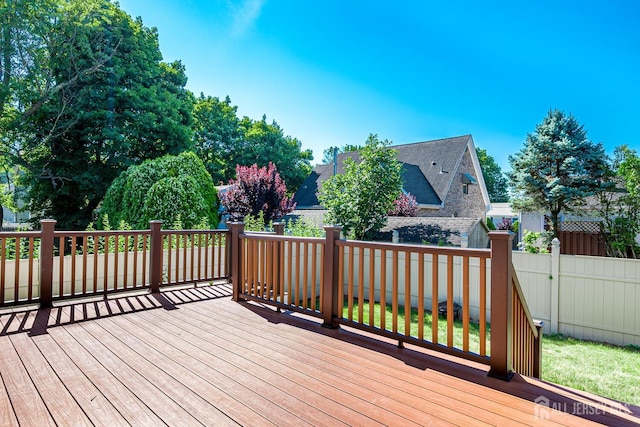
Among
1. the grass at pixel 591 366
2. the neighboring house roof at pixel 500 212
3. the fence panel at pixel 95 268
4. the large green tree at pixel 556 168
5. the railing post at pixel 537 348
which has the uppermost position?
the large green tree at pixel 556 168

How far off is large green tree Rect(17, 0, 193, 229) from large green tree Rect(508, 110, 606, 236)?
13760 mm

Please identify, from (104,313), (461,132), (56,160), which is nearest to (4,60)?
(56,160)

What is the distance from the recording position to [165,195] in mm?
9211

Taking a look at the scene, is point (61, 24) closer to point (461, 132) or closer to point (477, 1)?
point (477, 1)

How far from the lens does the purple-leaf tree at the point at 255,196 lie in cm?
1000

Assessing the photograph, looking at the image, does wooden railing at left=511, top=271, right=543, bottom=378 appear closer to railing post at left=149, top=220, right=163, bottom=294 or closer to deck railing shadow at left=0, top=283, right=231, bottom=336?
deck railing shadow at left=0, top=283, right=231, bottom=336

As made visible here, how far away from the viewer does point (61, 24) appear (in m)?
11.7

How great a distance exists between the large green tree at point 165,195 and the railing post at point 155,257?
13.1ft

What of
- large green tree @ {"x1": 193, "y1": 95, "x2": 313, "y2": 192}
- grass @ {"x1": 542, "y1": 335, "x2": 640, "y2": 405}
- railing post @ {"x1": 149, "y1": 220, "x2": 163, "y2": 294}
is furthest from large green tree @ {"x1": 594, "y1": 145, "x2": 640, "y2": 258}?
large green tree @ {"x1": 193, "y1": 95, "x2": 313, "y2": 192}

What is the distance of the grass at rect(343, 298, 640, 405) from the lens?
11.5ft

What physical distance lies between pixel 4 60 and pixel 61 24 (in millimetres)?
2197

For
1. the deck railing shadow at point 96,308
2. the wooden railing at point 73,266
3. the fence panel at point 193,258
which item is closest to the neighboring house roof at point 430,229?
the fence panel at point 193,258

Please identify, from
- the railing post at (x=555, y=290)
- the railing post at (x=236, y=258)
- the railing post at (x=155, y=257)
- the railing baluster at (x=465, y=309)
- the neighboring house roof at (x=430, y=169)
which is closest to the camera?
the railing baluster at (x=465, y=309)

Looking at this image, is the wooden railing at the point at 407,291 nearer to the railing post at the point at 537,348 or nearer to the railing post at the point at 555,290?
the railing post at the point at 537,348
